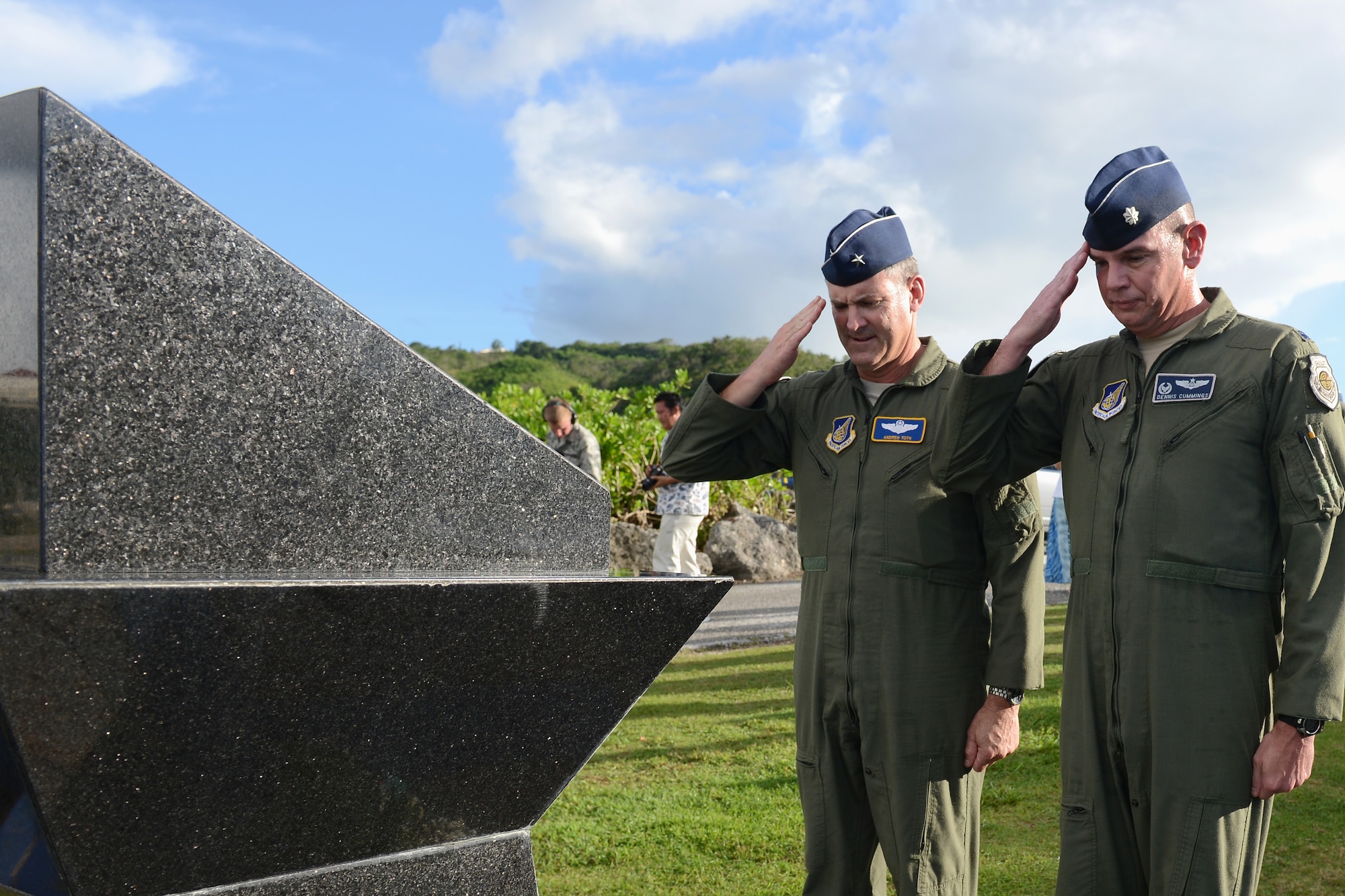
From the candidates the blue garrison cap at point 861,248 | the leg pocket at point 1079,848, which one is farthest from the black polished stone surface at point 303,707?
the leg pocket at point 1079,848

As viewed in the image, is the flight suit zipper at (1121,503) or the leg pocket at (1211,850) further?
the flight suit zipper at (1121,503)

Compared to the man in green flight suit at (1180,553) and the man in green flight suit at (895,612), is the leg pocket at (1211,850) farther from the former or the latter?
the man in green flight suit at (895,612)

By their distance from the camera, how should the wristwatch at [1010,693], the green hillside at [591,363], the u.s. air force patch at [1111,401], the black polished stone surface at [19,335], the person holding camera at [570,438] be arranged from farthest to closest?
the green hillside at [591,363] < the person holding camera at [570,438] < the wristwatch at [1010,693] < the u.s. air force patch at [1111,401] < the black polished stone surface at [19,335]

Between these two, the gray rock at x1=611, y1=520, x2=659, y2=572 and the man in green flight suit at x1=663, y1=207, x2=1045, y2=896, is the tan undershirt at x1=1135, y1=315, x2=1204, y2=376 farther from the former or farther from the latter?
the gray rock at x1=611, y1=520, x2=659, y2=572

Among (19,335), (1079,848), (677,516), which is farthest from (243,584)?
(677,516)

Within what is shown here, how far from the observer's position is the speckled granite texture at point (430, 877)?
7.25 feet

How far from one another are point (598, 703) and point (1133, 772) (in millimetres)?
1152

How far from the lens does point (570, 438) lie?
10.1m

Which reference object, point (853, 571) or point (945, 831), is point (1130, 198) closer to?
point (853, 571)

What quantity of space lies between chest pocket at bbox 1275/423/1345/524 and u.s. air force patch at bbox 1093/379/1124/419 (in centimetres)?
34

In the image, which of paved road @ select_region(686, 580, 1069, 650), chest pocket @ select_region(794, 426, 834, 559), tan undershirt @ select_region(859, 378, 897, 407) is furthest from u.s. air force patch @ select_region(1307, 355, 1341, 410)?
paved road @ select_region(686, 580, 1069, 650)

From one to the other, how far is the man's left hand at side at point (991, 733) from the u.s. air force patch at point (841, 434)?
678mm

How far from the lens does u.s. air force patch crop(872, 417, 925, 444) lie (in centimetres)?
258

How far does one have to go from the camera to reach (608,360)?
5309cm
